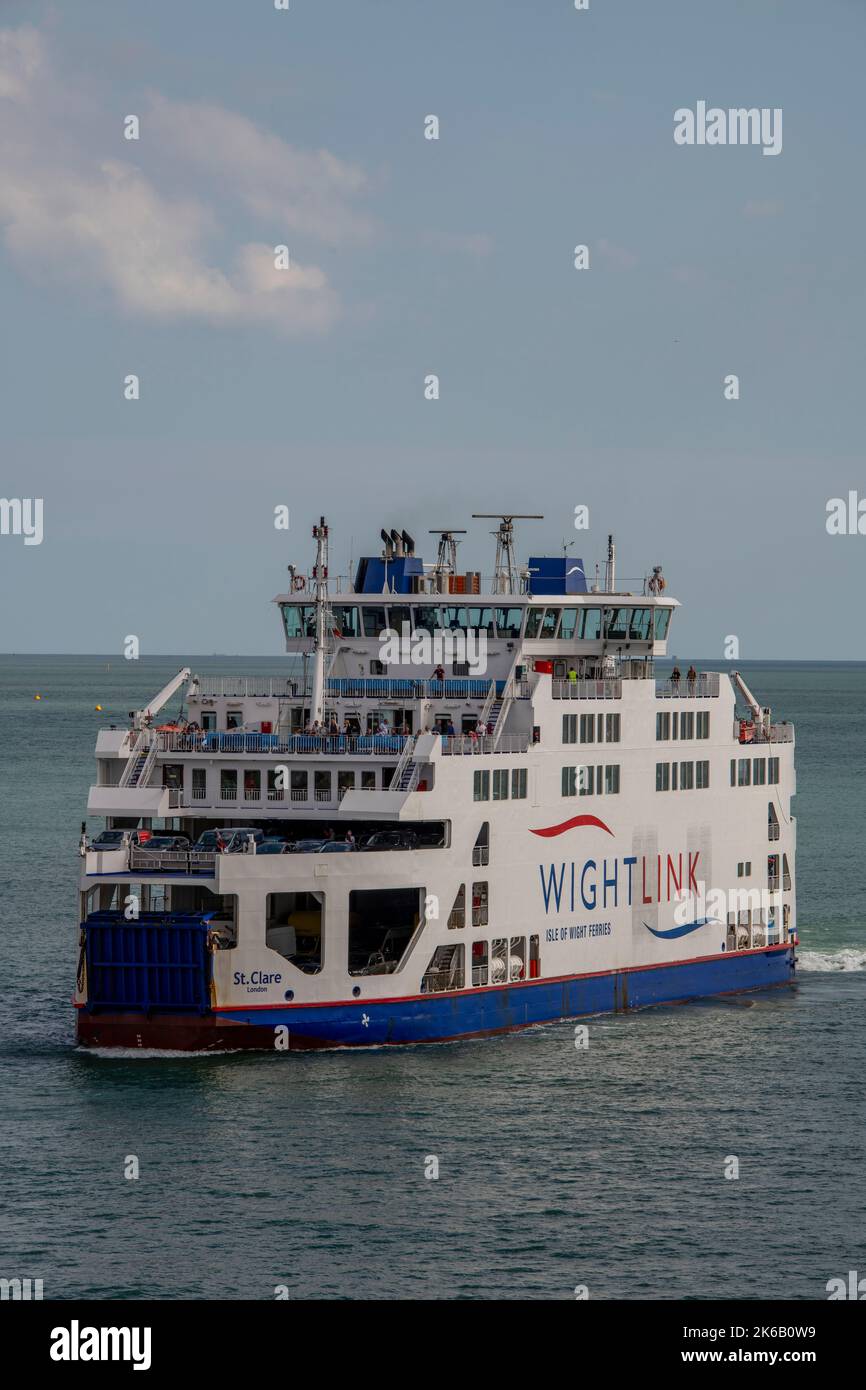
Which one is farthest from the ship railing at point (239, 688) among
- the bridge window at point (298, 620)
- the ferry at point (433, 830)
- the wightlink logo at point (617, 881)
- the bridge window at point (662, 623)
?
the bridge window at point (662, 623)

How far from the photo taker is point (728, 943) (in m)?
57.5

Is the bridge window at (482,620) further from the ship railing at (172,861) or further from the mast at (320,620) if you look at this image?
the ship railing at (172,861)

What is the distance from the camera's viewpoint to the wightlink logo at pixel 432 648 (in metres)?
53.0

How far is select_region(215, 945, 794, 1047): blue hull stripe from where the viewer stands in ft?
149

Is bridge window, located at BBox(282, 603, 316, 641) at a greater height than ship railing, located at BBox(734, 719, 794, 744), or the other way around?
bridge window, located at BBox(282, 603, 316, 641)

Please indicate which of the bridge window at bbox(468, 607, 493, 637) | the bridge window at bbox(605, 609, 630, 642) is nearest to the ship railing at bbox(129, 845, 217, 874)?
the bridge window at bbox(468, 607, 493, 637)

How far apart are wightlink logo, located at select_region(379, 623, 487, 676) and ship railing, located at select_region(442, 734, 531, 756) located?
10.8 feet

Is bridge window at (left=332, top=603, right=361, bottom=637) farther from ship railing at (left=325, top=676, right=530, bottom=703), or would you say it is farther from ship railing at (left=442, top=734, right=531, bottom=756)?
ship railing at (left=442, top=734, right=531, bottom=756)

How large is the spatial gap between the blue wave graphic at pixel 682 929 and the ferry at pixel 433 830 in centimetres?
8

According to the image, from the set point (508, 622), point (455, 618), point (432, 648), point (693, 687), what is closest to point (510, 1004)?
point (432, 648)
